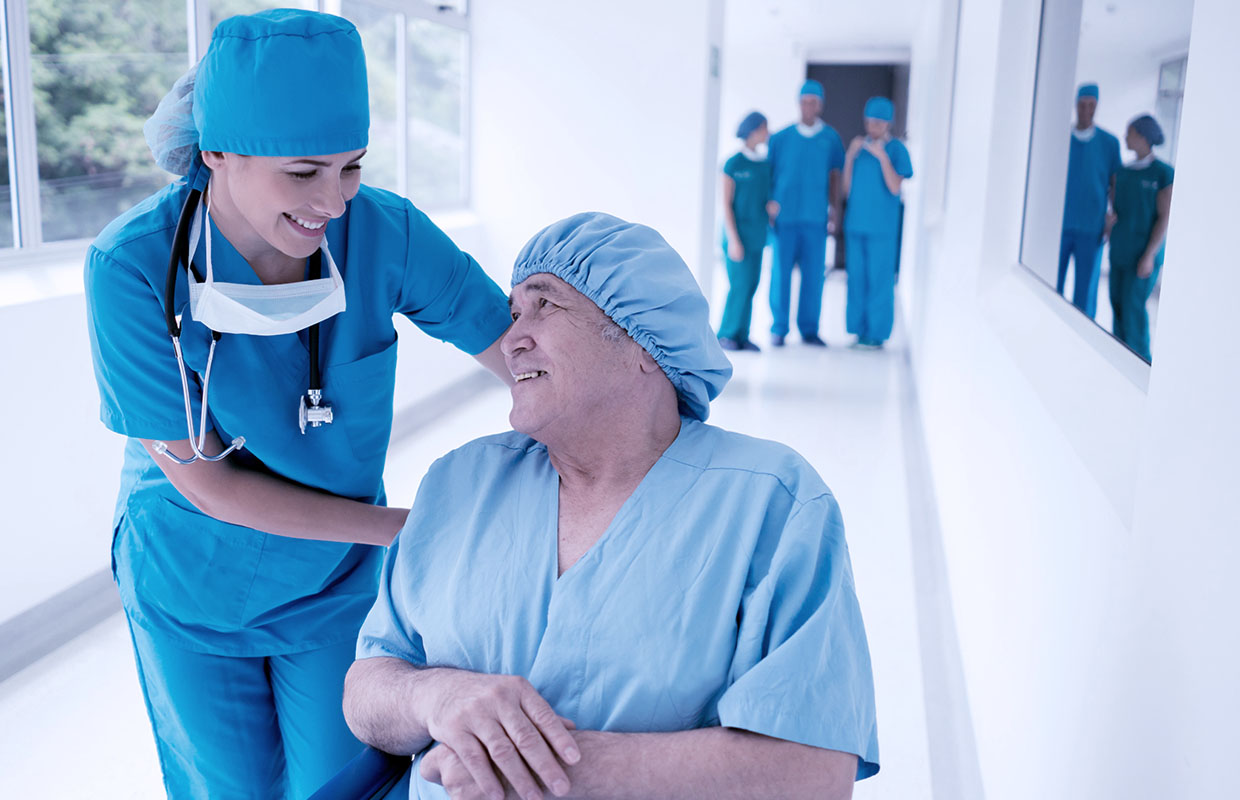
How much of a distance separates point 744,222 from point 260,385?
5.54 metres

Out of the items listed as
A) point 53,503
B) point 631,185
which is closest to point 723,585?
point 53,503

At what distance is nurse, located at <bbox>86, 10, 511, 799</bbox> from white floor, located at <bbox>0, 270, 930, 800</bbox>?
0.86 meters

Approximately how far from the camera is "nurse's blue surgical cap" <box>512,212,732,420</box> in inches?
50.6

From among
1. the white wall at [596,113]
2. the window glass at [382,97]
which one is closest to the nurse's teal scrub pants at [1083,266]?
the white wall at [596,113]

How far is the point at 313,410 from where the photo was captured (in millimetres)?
1429

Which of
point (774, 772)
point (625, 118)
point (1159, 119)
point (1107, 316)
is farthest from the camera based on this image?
point (625, 118)

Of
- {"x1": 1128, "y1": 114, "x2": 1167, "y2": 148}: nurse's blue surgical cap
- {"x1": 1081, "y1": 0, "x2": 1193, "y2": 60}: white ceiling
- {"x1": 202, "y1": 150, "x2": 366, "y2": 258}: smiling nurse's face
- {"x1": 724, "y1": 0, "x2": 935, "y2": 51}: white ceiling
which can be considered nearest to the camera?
{"x1": 202, "y1": 150, "x2": 366, "y2": 258}: smiling nurse's face

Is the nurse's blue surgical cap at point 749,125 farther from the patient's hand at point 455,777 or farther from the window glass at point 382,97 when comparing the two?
the patient's hand at point 455,777

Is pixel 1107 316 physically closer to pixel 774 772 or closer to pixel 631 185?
pixel 774 772

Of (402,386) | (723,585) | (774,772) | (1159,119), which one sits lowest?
(402,386)

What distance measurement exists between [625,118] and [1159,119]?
4.07m

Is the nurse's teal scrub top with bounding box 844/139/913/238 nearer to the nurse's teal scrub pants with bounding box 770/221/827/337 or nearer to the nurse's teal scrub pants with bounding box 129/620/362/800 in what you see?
the nurse's teal scrub pants with bounding box 770/221/827/337

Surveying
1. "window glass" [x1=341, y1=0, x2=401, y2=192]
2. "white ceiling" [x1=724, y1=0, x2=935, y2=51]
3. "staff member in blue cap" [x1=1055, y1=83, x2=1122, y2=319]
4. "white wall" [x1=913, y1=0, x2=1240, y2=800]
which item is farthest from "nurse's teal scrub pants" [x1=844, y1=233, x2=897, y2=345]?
"staff member in blue cap" [x1=1055, y1=83, x2=1122, y2=319]

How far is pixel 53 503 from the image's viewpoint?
2.66 meters
